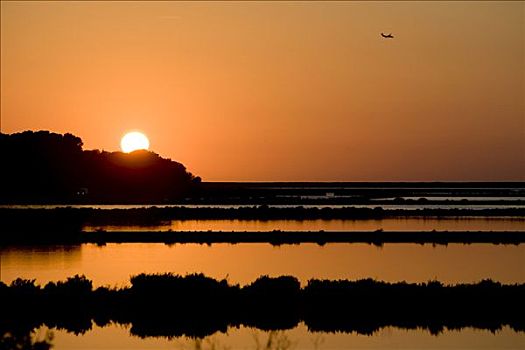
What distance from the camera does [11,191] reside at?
111188 millimetres

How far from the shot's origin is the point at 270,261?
39.4 meters

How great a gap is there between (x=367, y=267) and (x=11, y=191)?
8210 centimetres

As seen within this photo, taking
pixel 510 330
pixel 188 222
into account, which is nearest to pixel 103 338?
pixel 510 330

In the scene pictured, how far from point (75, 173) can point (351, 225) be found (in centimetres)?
6714

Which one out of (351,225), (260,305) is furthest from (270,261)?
(351,225)

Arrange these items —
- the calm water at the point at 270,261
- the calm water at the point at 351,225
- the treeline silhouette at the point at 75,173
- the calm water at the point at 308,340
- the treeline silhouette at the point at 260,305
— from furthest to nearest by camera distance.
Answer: the treeline silhouette at the point at 75,173 < the calm water at the point at 351,225 < the calm water at the point at 270,261 < the treeline silhouette at the point at 260,305 < the calm water at the point at 308,340

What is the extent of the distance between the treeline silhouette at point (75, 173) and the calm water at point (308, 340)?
90.0m

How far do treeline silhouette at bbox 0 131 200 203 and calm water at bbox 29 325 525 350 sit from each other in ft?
295

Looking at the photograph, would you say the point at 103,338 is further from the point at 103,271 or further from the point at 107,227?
the point at 107,227

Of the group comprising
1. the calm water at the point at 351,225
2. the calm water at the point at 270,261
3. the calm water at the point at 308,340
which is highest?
the calm water at the point at 351,225

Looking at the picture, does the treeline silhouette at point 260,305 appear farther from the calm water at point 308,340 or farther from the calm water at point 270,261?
the calm water at point 270,261

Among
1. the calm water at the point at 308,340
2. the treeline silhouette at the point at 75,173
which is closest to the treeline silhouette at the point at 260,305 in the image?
the calm water at the point at 308,340

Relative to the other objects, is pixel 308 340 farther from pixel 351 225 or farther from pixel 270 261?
pixel 351 225

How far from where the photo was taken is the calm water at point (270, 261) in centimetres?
3412
